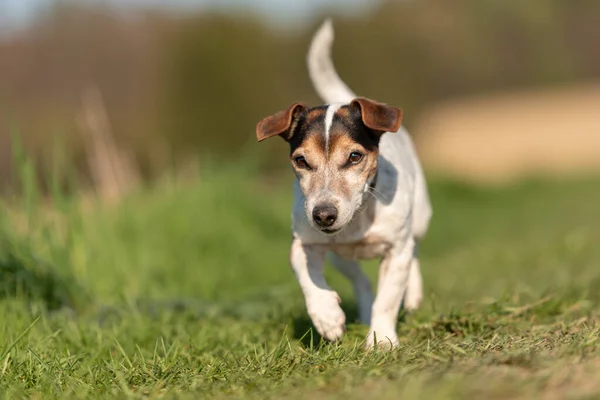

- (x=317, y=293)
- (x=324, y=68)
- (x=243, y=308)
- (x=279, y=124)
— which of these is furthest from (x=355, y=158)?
(x=243, y=308)

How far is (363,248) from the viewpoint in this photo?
4.91 m

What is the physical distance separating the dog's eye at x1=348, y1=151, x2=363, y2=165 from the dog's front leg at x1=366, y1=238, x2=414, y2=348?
2.05 feet

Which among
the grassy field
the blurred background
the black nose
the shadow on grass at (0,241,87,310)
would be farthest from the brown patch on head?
the blurred background

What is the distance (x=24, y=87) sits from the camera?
20062mm

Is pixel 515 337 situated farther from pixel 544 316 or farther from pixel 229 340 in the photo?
pixel 229 340

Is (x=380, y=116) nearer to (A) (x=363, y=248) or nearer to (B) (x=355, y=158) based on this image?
(B) (x=355, y=158)

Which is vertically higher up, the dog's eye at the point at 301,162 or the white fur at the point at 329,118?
the white fur at the point at 329,118

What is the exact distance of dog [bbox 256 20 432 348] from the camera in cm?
445

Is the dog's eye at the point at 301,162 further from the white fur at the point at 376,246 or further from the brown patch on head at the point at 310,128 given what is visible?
the white fur at the point at 376,246

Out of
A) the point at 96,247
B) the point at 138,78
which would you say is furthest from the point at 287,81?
the point at 96,247

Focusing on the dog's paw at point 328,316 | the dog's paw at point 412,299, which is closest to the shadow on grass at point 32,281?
the dog's paw at point 328,316

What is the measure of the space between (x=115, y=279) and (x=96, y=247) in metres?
0.32

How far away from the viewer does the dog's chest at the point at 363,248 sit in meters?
4.83

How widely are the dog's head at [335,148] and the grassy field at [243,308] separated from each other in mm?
726
